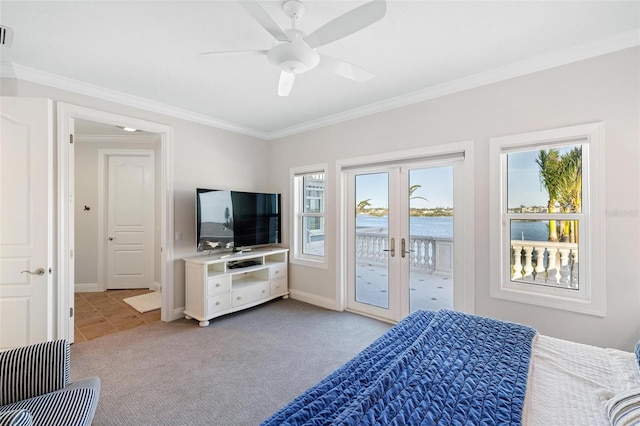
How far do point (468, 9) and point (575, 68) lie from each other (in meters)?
1.24

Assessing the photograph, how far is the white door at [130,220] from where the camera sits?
4.98 m

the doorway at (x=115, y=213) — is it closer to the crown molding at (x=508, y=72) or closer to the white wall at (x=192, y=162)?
the white wall at (x=192, y=162)

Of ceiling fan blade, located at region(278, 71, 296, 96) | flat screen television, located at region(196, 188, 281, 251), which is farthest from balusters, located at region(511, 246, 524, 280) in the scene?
flat screen television, located at region(196, 188, 281, 251)

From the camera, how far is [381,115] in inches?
137

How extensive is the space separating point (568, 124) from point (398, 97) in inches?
62.5

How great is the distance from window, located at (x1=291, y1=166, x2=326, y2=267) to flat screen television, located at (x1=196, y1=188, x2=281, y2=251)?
366mm

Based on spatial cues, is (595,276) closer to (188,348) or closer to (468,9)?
(468,9)

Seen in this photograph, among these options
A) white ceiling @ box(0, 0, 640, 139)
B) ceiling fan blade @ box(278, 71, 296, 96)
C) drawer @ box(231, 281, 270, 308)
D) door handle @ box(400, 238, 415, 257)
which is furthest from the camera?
drawer @ box(231, 281, 270, 308)

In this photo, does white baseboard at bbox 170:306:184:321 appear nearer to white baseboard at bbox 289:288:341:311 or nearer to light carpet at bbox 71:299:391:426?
light carpet at bbox 71:299:391:426

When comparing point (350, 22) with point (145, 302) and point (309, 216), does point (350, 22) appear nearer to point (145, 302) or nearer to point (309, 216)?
point (309, 216)

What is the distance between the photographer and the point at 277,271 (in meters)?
4.32

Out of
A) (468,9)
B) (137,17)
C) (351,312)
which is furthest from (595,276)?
(137,17)

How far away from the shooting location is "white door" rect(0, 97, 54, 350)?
2.25m

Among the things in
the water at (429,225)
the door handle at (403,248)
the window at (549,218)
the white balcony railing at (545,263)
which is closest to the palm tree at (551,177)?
the window at (549,218)
